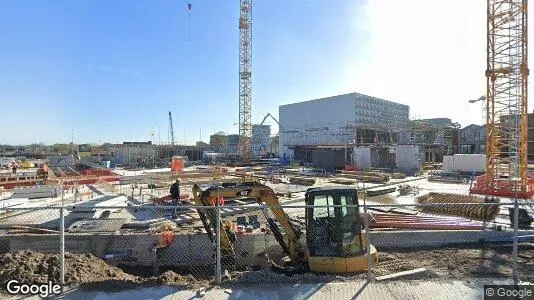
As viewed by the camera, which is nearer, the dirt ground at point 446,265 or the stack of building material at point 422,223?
the dirt ground at point 446,265

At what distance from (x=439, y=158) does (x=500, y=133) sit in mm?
27846

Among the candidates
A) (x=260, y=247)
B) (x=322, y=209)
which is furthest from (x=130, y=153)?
(x=322, y=209)

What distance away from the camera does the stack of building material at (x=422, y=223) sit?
11.0 meters

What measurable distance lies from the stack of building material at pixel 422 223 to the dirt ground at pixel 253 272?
1.82 m

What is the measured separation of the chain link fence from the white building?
41.6m

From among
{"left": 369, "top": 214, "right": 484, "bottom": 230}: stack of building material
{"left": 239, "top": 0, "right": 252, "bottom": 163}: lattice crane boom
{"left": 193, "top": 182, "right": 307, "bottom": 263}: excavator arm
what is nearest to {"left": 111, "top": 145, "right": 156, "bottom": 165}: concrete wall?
{"left": 239, "top": 0, "right": 252, "bottom": 163}: lattice crane boom

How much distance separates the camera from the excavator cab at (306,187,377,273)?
284 inches

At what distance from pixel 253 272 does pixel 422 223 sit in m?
7.06

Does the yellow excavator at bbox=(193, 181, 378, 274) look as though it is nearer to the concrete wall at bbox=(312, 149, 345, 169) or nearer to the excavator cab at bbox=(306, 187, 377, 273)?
the excavator cab at bbox=(306, 187, 377, 273)

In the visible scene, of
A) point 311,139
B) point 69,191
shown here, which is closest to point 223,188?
point 69,191

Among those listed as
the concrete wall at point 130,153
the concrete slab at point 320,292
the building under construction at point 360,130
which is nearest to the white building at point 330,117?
the building under construction at point 360,130

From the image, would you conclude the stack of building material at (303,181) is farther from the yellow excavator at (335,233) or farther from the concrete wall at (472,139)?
the concrete wall at (472,139)

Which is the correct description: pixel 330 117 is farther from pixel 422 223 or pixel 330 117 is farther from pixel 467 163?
pixel 422 223

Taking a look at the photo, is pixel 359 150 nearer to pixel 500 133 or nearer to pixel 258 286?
pixel 500 133
